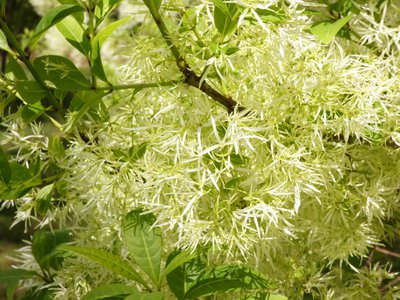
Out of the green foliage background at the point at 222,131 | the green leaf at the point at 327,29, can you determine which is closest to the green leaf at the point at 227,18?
the green foliage background at the point at 222,131

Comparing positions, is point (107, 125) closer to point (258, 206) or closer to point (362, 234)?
point (258, 206)

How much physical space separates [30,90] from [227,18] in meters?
0.28

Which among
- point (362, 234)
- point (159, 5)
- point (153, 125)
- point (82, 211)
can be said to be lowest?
point (362, 234)

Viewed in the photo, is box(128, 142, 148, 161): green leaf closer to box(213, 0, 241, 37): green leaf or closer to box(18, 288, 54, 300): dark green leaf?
box(213, 0, 241, 37): green leaf

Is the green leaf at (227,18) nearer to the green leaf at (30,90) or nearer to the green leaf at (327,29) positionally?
the green leaf at (327,29)

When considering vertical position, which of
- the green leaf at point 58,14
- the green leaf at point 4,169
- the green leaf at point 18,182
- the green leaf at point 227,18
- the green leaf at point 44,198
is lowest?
the green leaf at point 44,198

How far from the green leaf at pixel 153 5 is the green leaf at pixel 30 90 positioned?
0.71 ft

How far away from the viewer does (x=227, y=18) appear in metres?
0.75

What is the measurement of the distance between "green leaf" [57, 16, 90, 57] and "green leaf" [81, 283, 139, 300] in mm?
290

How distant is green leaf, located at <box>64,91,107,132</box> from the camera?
80cm

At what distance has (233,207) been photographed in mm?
789

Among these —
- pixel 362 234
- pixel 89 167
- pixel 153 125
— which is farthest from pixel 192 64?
pixel 362 234

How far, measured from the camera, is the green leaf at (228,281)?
771 millimetres

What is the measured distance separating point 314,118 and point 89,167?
0.29m
